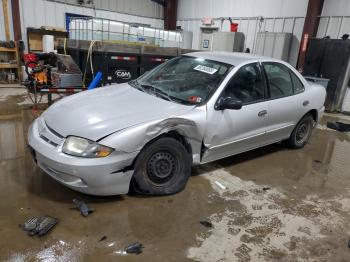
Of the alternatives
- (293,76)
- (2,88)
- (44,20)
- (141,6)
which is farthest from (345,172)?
(141,6)

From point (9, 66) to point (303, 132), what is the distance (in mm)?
8946

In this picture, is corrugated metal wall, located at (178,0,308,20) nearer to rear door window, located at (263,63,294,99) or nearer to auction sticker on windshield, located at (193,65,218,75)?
rear door window, located at (263,63,294,99)

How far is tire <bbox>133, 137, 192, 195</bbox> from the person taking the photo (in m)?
2.92

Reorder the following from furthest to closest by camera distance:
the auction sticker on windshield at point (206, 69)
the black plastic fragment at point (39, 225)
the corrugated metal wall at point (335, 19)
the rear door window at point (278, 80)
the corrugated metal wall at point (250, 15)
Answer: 1. the corrugated metal wall at point (250, 15)
2. the corrugated metal wall at point (335, 19)
3. the rear door window at point (278, 80)
4. the auction sticker on windshield at point (206, 69)
5. the black plastic fragment at point (39, 225)

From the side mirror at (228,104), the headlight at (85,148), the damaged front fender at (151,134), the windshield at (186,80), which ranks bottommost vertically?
the headlight at (85,148)

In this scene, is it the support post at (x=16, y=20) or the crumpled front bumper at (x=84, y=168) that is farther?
the support post at (x=16, y=20)

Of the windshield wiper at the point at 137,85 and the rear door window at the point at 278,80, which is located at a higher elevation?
the rear door window at the point at 278,80

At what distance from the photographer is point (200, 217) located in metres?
2.93

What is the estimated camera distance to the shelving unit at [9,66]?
959 cm

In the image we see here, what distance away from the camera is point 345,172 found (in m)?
4.34

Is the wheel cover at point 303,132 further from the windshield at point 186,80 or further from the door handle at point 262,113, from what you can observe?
the windshield at point 186,80

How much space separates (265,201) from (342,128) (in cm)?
426

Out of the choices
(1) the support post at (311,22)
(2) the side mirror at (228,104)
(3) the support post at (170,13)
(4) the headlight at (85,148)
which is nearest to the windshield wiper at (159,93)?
(2) the side mirror at (228,104)

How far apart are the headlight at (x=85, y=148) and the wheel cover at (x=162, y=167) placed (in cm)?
52
